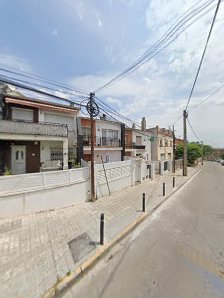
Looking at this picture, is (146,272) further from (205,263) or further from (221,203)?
(221,203)

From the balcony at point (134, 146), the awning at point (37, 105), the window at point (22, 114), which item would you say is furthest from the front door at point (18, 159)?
the balcony at point (134, 146)

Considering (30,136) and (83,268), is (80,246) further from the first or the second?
(30,136)

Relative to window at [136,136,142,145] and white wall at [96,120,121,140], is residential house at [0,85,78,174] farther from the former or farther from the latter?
window at [136,136,142,145]

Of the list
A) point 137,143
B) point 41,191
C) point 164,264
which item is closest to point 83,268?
point 164,264

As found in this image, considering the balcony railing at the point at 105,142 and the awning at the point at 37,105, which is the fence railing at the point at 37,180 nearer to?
the awning at the point at 37,105

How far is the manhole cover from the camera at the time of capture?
4.97m

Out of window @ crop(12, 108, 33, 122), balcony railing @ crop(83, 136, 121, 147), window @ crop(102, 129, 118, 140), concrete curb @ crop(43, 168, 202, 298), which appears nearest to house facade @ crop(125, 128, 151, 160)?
balcony railing @ crop(83, 136, 121, 147)

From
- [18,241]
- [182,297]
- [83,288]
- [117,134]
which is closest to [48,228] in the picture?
[18,241]

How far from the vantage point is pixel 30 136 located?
502 inches

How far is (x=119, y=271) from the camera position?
4453 millimetres

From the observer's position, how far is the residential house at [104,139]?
1958 cm

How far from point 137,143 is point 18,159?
17.7 m

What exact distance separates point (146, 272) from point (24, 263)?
2.90m

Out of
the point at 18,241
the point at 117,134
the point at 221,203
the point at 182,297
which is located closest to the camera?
the point at 182,297
